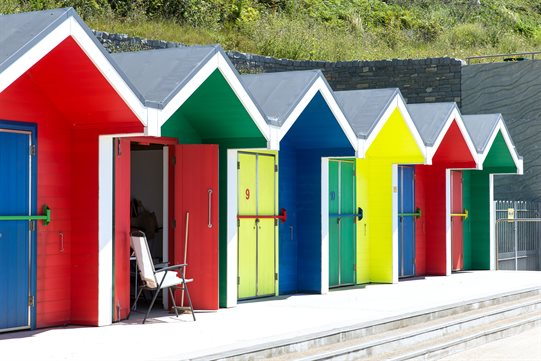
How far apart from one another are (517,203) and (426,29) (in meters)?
14.2

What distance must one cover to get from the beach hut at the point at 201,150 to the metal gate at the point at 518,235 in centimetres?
1105

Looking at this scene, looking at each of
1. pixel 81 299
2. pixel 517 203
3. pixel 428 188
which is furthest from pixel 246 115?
pixel 517 203

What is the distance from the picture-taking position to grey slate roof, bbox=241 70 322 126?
15.0 meters

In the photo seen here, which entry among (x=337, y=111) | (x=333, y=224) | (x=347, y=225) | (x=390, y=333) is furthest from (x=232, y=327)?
(x=347, y=225)

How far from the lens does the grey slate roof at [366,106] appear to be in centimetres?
1752

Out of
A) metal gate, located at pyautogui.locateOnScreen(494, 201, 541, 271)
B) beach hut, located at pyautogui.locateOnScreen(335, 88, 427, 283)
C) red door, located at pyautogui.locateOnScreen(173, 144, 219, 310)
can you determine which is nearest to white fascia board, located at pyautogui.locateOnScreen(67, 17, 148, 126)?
red door, located at pyautogui.locateOnScreen(173, 144, 219, 310)

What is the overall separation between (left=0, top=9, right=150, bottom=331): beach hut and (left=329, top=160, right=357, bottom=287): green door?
651cm

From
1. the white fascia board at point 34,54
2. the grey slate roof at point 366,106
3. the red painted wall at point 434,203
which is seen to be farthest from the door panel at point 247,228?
the red painted wall at point 434,203

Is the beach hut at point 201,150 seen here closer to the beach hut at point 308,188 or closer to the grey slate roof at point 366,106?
the beach hut at point 308,188

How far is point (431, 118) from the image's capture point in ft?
67.8

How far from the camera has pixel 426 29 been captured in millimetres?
38344

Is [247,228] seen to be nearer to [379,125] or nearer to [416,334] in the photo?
[379,125]

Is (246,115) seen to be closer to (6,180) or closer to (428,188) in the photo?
(6,180)

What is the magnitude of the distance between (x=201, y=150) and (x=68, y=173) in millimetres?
2281
